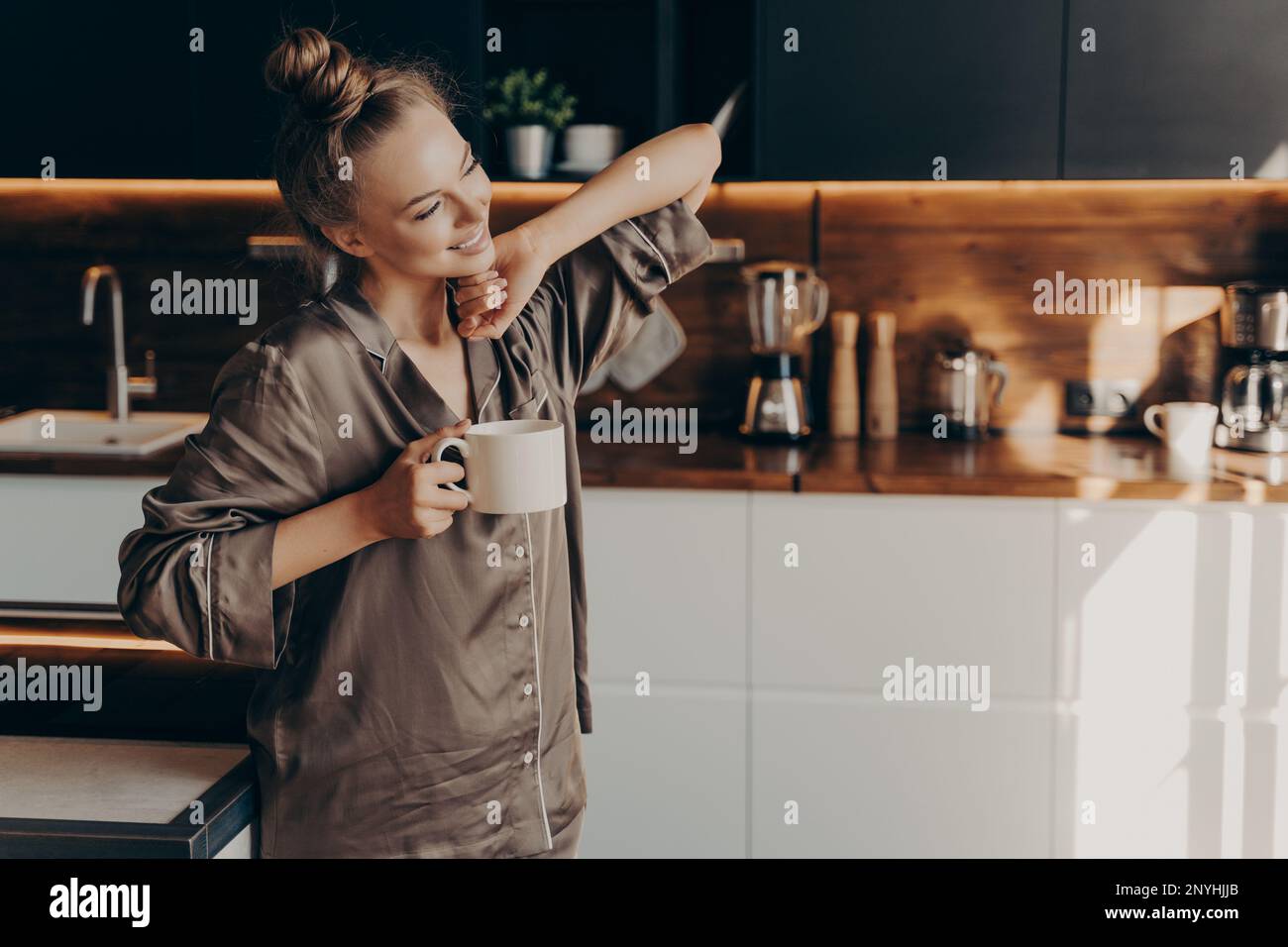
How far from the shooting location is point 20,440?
291 centimetres

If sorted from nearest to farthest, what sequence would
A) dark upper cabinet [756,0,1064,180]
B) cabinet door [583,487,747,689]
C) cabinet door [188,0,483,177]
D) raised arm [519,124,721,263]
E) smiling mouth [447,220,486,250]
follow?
smiling mouth [447,220,486,250] → raised arm [519,124,721,263] → cabinet door [583,487,747,689] → dark upper cabinet [756,0,1064,180] → cabinet door [188,0,483,177]

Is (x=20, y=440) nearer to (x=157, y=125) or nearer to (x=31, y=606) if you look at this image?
(x=157, y=125)

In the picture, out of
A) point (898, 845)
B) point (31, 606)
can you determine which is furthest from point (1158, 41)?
point (31, 606)

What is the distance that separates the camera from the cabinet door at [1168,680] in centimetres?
229

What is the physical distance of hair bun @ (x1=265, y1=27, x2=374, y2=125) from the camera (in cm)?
110

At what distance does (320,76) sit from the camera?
1103mm

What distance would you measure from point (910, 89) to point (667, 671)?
49.1 inches

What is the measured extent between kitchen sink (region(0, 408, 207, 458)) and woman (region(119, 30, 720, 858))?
1.74 metres

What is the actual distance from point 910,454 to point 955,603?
36 centimetres

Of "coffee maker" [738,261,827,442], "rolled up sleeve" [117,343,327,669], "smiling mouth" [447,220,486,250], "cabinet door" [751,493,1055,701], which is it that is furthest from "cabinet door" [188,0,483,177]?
"rolled up sleeve" [117,343,327,669]

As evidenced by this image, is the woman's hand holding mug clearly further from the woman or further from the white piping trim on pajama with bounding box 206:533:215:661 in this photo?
the white piping trim on pajama with bounding box 206:533:215:661

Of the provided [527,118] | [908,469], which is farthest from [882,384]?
[527,118]

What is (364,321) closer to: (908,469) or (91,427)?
(908,469)

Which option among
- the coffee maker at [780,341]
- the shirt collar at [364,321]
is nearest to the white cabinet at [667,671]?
the coffee maker at [780,341]
